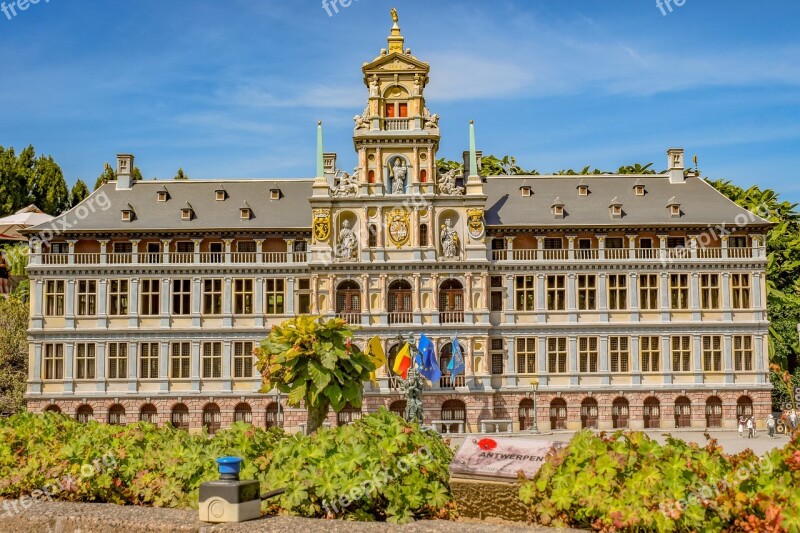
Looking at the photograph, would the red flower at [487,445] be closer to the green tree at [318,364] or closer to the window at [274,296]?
the green tree at [318,364]

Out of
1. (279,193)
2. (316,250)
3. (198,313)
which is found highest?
(279,193)

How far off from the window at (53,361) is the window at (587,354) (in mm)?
32027

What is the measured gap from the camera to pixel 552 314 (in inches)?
2292

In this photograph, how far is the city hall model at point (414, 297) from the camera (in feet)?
187

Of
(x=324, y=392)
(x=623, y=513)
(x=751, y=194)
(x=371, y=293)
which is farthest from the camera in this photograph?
(x=751, y=194)

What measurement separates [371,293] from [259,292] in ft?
23.4

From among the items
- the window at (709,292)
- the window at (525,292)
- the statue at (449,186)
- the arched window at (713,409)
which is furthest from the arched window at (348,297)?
the arched window at (713,409)

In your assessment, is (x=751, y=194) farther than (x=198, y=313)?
Yes

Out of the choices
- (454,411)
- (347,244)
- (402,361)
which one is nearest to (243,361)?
(347,244)

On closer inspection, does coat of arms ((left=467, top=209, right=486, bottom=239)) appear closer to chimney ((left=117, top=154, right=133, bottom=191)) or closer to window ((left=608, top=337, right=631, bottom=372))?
window ((left=608, top=337, right=631, bottom=372))

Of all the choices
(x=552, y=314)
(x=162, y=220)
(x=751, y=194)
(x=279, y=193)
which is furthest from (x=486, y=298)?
(x=751, y=194)

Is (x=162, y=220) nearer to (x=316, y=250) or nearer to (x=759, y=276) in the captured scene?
(x=316, y=250)

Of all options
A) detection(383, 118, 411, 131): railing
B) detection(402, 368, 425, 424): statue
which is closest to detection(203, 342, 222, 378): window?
detection(402, 368, 425, 424): statue

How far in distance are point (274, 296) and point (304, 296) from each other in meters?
1.87
